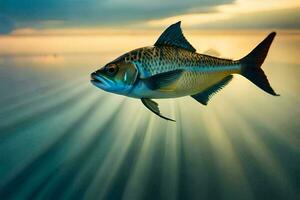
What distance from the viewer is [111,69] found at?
1.06 m

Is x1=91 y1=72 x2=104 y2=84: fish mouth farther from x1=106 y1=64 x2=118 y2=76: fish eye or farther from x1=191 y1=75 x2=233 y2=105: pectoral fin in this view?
x1=191 y1=75 x2=233 y2=105: pectoral fin

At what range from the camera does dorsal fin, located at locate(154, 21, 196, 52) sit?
1.16 meters

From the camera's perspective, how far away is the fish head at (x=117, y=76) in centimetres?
105

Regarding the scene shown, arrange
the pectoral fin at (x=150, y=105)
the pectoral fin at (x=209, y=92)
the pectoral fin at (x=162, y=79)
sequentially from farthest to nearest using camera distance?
the pectoral fin at (x=209, y=92), the pectoral fin at (x=150, y=105), the pectoral fin at (x=162, y=79)

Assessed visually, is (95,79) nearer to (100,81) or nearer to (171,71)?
(100,81)

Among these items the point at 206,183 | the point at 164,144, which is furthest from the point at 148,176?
the point at 206,183

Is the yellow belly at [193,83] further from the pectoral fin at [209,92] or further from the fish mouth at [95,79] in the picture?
the fish mouth at [95,79]

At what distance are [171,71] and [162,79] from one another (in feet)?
0.12

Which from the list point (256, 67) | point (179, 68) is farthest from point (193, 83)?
point (256, 67)

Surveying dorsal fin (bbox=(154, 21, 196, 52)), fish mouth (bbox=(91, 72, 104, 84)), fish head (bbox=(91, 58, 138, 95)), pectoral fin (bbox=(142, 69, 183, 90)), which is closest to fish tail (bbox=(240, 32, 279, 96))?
dorsal fin (bbox=(154, 21, 196, 52))

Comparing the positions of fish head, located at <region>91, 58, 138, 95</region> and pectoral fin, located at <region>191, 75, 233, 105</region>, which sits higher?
fish head, located at <region>91, 58, 138, 95</region>

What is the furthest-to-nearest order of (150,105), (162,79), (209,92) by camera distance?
(209,92), (150,105), (162,79)

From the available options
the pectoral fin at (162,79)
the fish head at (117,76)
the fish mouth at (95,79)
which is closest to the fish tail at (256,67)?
the pectoral fin at (162,79)

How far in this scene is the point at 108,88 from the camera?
3.46ft
